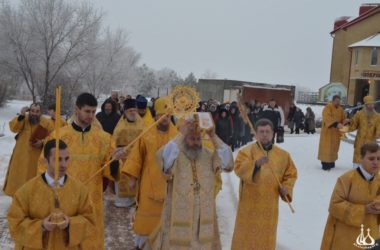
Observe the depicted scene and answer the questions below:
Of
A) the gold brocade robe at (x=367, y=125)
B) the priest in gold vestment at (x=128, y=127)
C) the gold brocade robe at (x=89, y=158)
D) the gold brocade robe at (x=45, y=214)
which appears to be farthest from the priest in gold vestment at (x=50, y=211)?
the gold brocade robe at (x=367, y=125)

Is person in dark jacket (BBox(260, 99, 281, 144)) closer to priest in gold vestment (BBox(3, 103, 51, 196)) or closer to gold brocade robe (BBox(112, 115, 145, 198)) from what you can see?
gold brocade robe (BBox(112, 115, 145, 198))

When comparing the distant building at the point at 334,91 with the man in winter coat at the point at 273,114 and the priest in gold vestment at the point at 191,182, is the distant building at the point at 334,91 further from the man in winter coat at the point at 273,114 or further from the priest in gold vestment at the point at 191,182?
the priest in gold vestment at the point at 191,182

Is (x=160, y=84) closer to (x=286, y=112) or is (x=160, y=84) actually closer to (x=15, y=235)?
(x=286, y=112)

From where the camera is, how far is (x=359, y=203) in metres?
4.38

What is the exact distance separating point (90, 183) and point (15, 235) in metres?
1.41

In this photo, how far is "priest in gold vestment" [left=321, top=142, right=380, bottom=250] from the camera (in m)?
4.29

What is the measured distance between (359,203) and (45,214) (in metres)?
2.70

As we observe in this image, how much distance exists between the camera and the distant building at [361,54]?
3934 centimetres

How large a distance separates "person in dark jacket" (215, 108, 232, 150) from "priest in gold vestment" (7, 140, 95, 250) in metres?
10.3

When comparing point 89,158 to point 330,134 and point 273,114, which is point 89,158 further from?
point 273,114

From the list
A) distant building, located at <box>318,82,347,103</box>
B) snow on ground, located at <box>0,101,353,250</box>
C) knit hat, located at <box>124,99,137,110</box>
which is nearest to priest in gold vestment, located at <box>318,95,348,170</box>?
snow on ground, located at <box>0,101,353,250</box>

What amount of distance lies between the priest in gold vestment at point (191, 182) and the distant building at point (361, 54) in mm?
36872

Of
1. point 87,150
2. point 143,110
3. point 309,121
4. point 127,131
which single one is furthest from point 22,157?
point 309,121

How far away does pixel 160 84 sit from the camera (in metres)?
78.3
